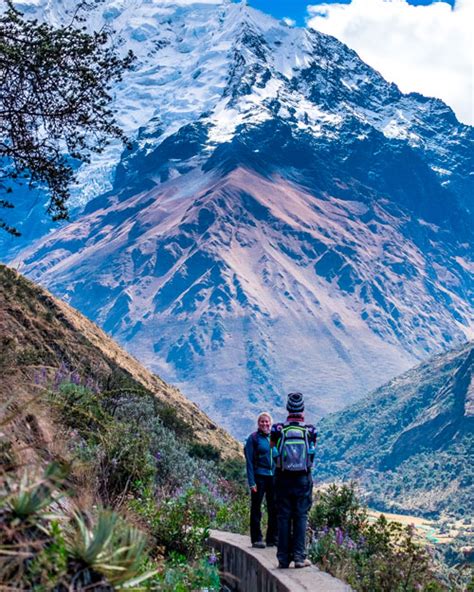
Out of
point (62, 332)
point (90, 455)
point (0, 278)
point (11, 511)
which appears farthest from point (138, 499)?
point (62, 332)

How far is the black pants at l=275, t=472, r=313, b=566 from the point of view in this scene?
371 inches

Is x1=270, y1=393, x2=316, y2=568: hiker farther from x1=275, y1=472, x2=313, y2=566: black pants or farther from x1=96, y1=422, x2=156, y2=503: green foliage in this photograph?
x1=96, y1=422, x2=156, y2=503: green foliage

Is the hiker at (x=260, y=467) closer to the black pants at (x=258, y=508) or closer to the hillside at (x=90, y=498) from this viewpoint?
the black pants at (x=258, y=508)

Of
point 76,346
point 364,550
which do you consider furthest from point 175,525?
point 76,346

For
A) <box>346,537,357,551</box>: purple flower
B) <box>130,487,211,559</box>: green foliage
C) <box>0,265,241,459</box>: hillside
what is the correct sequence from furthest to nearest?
<box>0,265,241,459</box>: hillside
<box>346,537,357,551</box>: purple flower
<box>130,487,211,559</box>: green foliage

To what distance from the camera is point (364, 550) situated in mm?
10383

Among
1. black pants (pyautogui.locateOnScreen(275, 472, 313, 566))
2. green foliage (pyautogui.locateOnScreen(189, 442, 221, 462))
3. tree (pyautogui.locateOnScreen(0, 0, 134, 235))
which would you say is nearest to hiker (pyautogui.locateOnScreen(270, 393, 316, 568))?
black pants (pyautogui.locateOnScreen(275, 472, 313, 566))

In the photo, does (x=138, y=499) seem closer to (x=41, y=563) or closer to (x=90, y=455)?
(x=90, y=455)

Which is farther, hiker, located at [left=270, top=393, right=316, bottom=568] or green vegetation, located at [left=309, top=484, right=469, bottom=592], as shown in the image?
hiker, located at [left=270, top=393, right=316, bottom=568]

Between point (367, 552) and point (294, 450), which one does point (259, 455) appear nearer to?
point (294, 450)

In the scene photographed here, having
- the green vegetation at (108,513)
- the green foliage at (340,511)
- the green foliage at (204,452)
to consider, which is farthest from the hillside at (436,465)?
the green foliage at (340,511)

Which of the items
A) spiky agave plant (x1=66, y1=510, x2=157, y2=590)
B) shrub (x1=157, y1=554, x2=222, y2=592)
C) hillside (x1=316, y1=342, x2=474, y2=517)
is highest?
hillside (x1=316, y1=342, x2=474, y2=517)

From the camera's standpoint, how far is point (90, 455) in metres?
9.58

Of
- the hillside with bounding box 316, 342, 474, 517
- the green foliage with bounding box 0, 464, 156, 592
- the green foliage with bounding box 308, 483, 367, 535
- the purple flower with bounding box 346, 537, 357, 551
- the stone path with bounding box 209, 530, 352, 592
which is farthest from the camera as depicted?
the hillside with bounding box 316, 342, 474, 517
